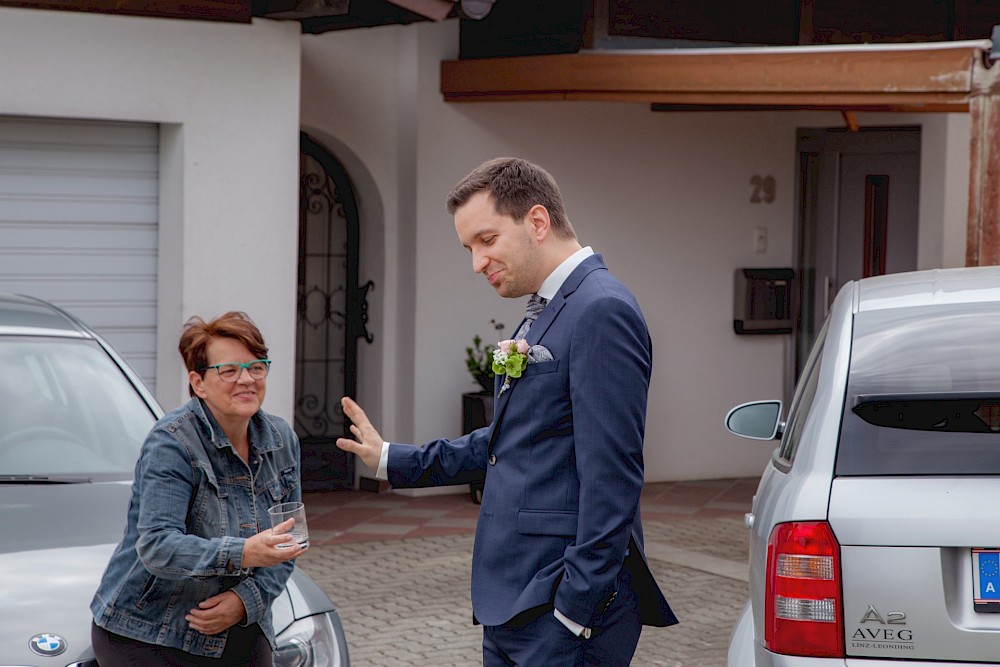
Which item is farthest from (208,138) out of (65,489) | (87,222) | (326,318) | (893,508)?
(893,508)

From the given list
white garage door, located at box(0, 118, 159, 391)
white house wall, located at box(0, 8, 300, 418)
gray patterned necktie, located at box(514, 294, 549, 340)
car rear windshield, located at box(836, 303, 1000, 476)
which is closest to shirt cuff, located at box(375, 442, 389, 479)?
gray patterned necktie, located at box(514, 294, 549, 340)

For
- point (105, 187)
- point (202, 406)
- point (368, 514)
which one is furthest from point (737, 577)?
point (202, 406)

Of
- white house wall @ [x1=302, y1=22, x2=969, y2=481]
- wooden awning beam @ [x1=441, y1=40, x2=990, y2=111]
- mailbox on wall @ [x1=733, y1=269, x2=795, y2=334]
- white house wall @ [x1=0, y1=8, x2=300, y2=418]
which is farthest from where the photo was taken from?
mailbox on wall @ [x1=733, y1=269, x2=795, y2=334]

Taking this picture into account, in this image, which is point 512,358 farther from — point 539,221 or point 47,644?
point 47,644

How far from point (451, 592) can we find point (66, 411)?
319 centimetres

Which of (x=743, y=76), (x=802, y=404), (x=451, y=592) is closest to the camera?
(x=802, y=404)

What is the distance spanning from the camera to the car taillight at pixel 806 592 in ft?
10.8

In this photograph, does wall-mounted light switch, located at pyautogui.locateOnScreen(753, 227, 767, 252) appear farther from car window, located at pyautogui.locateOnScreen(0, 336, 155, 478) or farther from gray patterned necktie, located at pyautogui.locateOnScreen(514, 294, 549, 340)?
gray patterned necktie, located at pyautogui.locateOnScreen(514, 294, 549, 340)

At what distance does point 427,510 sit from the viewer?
10.5 meters

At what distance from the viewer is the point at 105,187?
A: 9.13 m

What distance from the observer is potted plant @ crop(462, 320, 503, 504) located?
34.6 ft

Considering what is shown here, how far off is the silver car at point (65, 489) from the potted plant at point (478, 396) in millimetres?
5139

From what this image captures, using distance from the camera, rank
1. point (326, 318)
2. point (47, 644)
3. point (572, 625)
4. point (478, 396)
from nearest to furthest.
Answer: point (572, 625)
point (47, 644)
point (478, 396)
point (326, 318)

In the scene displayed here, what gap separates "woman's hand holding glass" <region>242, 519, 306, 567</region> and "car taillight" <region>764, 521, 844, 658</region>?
1137mm
